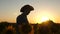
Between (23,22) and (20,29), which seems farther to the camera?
(23,22)

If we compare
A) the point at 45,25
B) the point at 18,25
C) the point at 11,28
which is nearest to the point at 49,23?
the point at 45,25

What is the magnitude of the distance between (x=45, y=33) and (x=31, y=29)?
436 millimetres

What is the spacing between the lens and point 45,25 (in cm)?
660

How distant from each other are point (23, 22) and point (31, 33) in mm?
571

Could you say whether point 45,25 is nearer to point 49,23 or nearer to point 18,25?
point 49,23

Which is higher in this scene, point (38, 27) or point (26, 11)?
point (26, 11)

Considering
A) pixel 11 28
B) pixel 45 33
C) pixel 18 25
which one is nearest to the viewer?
Answer: pixel 45 33

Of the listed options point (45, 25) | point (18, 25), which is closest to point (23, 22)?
point (18, 25)

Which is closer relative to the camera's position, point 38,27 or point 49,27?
point 49,27

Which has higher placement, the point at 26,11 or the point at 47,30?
the point at 26,11

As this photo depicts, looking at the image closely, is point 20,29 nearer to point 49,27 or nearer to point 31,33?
point 31,33

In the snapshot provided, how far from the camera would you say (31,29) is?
6.64 m

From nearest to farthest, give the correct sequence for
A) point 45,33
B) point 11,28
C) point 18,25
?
1. point 45,33
2. point 18,25
3. point 11,28

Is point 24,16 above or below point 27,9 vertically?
below
